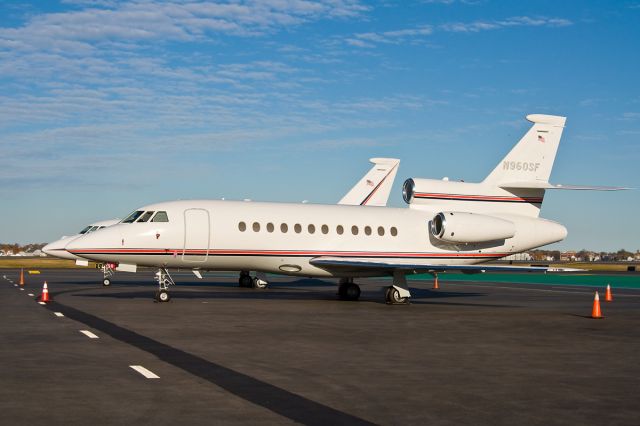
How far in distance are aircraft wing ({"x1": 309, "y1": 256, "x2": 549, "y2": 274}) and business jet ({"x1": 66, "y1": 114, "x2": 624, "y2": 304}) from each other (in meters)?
0.05

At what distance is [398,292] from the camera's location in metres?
27.9

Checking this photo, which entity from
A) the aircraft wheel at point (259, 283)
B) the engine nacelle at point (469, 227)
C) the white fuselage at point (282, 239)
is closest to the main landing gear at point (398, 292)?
the white fuselage at point (282, 239)

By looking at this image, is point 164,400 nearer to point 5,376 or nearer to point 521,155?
point 5,376

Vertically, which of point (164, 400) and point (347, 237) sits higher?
point (347, 237)

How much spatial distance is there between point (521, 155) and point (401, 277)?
7053 mm

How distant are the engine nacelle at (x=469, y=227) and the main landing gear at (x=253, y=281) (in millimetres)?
10903

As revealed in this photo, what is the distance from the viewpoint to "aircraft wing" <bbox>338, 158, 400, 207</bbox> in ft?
169

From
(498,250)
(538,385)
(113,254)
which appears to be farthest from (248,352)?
(498,250)

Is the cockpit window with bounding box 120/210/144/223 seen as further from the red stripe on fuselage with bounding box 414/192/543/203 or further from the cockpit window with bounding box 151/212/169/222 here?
the red stripe on fuselage with bounding box 414/192/543/203

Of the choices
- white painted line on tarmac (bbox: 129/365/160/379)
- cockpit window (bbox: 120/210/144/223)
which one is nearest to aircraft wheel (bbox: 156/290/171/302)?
cockpit window (bbox: 120/210/144/223)

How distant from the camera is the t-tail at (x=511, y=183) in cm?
3112

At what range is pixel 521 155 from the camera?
31.1m

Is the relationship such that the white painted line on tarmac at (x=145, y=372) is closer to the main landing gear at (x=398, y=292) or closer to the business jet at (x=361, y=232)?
the business jet at (x=361, y=232)

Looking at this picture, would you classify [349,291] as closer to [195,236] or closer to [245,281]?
[195,236]
